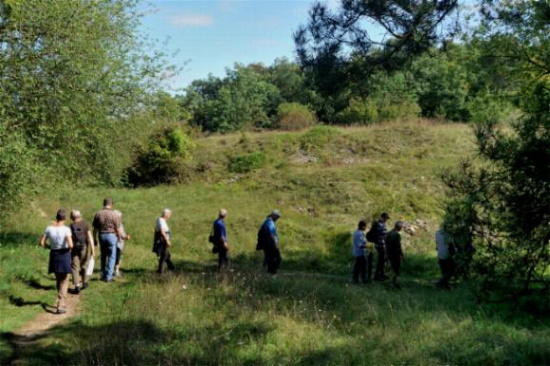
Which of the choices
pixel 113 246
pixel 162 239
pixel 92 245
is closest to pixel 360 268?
pixel 162 239

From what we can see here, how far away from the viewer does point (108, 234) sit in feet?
40.1

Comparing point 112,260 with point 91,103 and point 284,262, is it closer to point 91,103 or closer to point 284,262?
point 91,103

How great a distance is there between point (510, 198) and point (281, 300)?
4.58 meters

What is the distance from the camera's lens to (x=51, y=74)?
12867 millimetres

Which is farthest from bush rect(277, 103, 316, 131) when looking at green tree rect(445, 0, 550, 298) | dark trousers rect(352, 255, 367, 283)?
green tree rect(445, 0, 550, 298)

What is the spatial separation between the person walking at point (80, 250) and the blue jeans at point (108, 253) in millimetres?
446

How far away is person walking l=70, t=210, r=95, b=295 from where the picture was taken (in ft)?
36.8

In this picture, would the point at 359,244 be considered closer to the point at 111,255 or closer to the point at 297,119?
the point at 111,255

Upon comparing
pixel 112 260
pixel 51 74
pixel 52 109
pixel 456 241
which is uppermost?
pixel 51 74

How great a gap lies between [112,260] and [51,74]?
4.62m

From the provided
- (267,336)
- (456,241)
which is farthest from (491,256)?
(267,336)

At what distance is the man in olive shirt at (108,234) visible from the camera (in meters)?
12.2

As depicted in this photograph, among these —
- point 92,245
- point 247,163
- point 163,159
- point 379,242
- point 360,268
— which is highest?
point 163,159

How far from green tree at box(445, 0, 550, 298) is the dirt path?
275 inches
